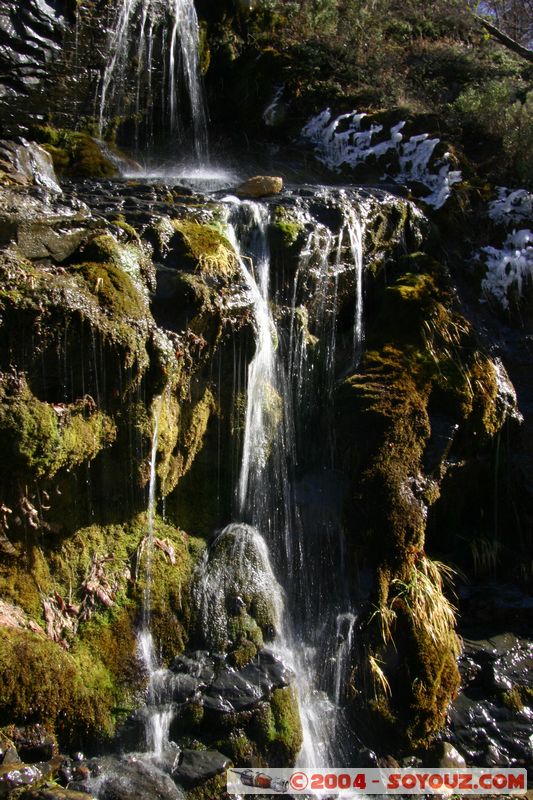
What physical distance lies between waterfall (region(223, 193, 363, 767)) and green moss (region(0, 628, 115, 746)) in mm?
1486

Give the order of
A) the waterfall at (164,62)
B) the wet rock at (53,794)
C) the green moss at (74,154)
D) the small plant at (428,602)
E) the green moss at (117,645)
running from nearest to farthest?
the wet rock at (53,794)
the green moss at (117,645)
the small plant at (428,602)
the green moss at (74,154)
the waterfall at (164,62)

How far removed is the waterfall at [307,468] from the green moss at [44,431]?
1713mm

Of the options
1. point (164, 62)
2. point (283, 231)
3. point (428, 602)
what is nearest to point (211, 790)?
point (428, 602)

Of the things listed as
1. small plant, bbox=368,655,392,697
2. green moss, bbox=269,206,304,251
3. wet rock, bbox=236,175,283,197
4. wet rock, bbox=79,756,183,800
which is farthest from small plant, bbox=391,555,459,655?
wet rock, bbox=236,175,283,197

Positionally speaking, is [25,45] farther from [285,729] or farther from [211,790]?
[211,790]

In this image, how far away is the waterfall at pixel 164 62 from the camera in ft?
34.4

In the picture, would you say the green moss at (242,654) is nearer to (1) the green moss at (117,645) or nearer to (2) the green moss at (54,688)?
(1) the green moss at (117,645)

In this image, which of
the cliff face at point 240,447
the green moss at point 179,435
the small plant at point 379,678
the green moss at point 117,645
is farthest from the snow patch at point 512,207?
the green moss at point 117,645

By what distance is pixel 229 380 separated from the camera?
6082 millimetres

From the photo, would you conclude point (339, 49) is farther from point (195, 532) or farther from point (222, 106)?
point (195, 532)

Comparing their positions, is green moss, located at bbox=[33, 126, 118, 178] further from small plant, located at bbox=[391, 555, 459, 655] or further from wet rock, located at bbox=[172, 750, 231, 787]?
wet rock, located at bbox=[172, 750, 231, 787]

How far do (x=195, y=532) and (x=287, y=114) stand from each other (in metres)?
8.18

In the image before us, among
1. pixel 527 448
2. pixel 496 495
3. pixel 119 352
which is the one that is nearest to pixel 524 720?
pixel 496 495

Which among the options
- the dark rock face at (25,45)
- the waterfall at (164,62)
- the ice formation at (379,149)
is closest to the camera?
the dark rock face at (25,45)
